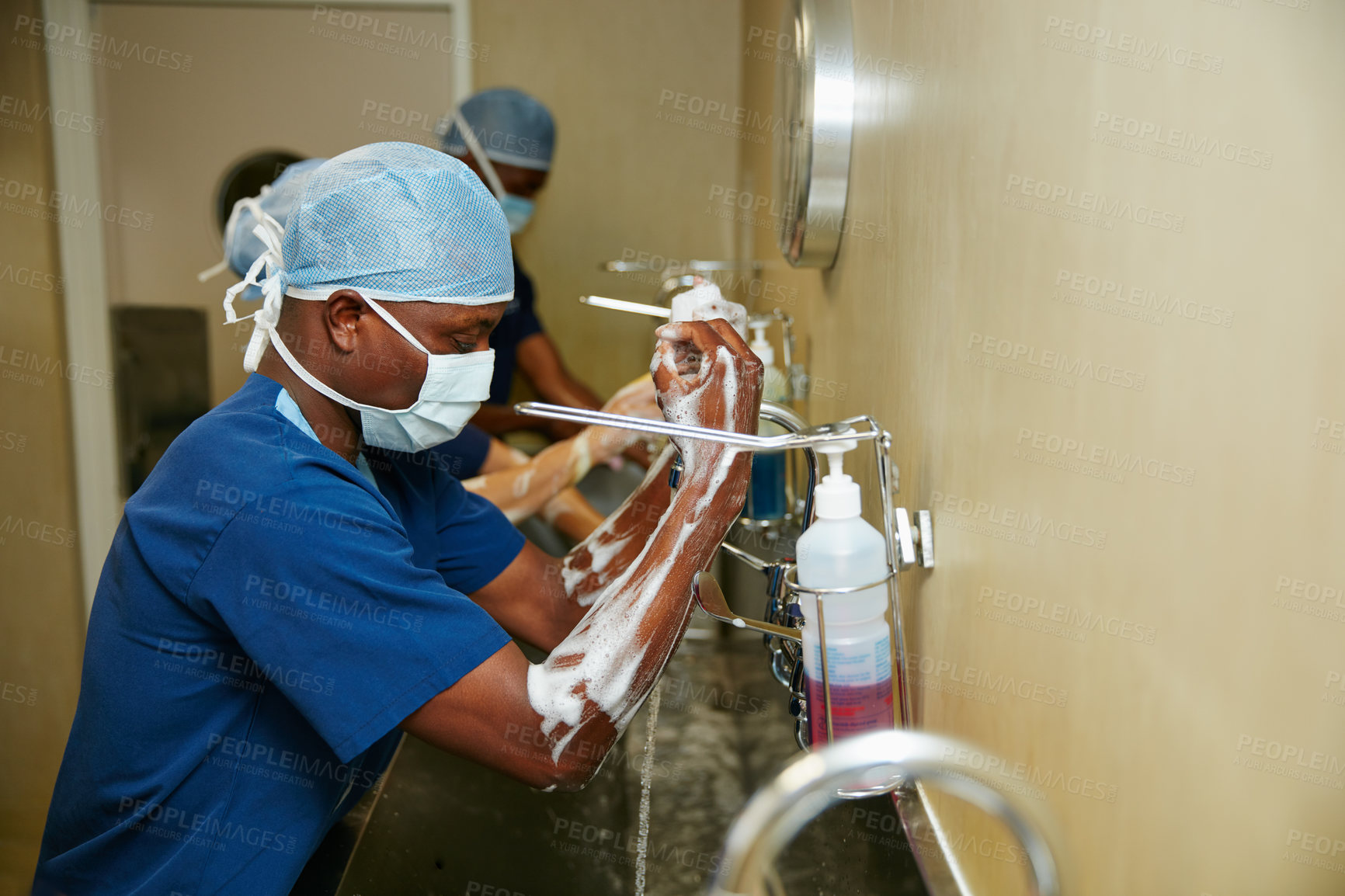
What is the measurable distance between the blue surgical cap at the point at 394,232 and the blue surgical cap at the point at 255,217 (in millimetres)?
711

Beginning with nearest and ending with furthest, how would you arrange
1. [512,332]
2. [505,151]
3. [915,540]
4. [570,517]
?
[915,540] < [570,517] < [505,151] < [512,332]

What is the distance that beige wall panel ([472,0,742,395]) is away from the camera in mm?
2943

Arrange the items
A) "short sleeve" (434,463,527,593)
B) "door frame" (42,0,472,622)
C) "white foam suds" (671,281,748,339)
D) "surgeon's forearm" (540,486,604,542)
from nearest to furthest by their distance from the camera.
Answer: "white foam suds" (671,281,748,339), "short sleeve" (434,463,527,593), "surgeon's forearm" (540,486,604,542), "door frame" (42,0,472,622)

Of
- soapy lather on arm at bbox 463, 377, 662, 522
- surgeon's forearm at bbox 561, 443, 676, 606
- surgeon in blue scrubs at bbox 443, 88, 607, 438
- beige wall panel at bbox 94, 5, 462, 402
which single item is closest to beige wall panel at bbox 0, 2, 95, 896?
beige wall panel at bbox 94, 5, 462, 402

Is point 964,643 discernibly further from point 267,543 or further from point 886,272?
point 267,543

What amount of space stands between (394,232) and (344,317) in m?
0.10

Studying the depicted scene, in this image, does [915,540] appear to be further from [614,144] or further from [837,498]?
[614,144]

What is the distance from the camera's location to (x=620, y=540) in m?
1.21

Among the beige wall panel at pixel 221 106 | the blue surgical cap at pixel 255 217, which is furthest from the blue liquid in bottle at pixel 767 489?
the beige wall panel at pixel 221 106

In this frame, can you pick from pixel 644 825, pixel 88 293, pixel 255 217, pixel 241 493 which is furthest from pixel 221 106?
pixel 644 825

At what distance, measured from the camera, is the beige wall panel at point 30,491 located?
8.09 ft

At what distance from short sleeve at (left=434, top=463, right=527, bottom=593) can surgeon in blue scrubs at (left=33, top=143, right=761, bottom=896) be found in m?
0.19

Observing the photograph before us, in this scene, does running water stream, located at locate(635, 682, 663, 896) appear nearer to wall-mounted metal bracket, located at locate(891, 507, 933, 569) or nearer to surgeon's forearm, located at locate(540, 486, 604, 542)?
wall-mounted metal bracket, located at locate(891, 507, 933, 569)

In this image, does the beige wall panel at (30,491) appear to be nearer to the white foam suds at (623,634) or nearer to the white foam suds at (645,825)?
the white foam suds at (645,825)
